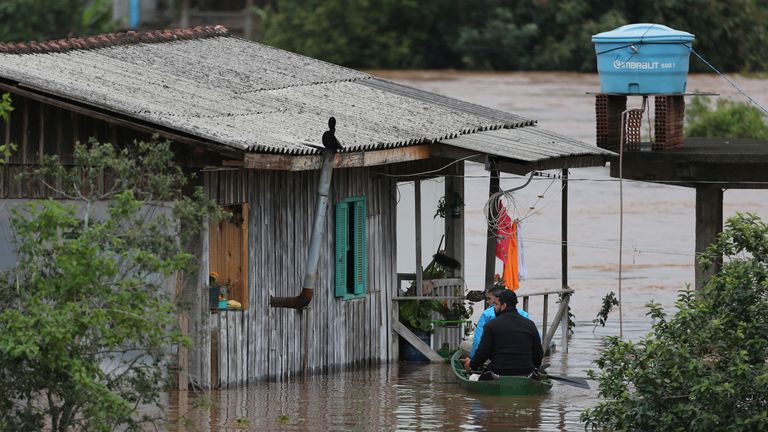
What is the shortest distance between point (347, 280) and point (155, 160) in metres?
6.29

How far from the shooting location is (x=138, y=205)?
11.0 m

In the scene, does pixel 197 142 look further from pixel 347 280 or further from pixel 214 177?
pixel 347 280

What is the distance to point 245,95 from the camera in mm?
17766

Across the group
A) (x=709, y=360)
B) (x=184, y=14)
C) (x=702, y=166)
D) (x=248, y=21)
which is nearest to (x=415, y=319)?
(x=702, y=166)

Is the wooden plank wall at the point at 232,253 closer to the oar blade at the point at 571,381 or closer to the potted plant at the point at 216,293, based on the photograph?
the potted plant at the point at 216,293

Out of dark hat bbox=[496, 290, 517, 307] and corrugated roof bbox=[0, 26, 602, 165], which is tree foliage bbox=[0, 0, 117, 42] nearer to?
corrugated roof bbox=[0, 26, 602, 165]

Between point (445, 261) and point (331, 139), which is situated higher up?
point (331, 139)

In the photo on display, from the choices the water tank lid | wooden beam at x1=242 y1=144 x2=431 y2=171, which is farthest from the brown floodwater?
the water tank lid

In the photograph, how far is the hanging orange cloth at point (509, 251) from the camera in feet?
58.9

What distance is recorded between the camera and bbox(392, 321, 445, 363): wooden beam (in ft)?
59.9

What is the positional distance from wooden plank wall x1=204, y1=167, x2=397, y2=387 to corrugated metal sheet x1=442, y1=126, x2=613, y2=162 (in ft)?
4.17

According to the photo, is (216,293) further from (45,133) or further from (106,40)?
(106,40)

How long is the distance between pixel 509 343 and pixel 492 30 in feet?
138

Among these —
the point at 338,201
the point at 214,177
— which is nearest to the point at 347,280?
the point at 338,201
